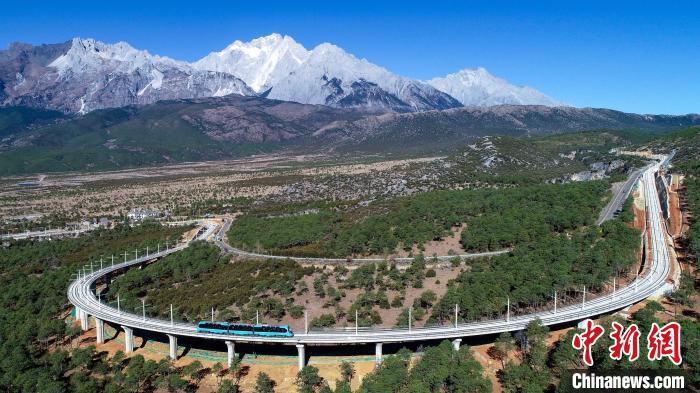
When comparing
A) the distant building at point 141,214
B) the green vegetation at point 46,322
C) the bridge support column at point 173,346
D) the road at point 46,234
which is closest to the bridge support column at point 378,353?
the green vegetation at point 46,322

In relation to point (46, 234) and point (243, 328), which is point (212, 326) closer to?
point (243, 328)

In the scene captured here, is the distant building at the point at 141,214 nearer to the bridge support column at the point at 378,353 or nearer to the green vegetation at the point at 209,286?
the green vegetation at the point at 209,286

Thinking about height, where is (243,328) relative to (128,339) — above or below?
above

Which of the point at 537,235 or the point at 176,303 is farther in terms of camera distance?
the point at 537,235

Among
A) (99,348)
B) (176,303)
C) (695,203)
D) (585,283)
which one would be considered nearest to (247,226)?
(176,303)

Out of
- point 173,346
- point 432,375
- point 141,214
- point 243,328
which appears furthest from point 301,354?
point 141,214

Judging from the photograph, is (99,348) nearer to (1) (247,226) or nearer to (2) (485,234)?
(1) (247,226)

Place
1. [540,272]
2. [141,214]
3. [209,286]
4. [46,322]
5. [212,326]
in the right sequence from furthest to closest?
1. [141,214]
2. [209,286]
3. [540,272]
4. [46,322]
5. [212,326]
